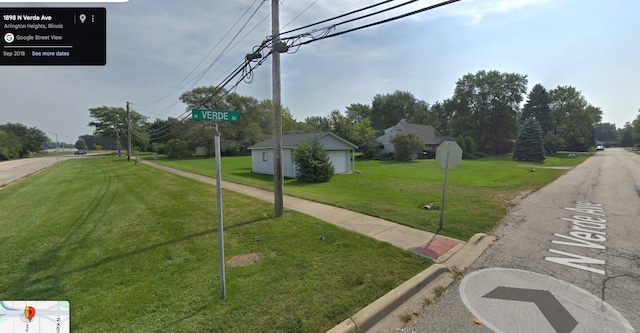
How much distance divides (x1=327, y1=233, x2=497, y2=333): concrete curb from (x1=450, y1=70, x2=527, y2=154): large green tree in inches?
2117

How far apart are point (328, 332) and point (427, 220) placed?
4915 millimetres

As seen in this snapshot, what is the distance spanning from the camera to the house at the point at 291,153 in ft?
60.1

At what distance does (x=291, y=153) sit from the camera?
692 inches

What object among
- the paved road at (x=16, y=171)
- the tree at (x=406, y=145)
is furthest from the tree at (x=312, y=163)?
the tree at (x=406, y=145)

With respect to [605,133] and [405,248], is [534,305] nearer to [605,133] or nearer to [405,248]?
[405,248]

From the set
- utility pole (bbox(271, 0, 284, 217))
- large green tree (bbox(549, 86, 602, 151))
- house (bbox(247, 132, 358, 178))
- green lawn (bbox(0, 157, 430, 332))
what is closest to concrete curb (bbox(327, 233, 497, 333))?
green lawn (bbox(0, 157, 430, 332))

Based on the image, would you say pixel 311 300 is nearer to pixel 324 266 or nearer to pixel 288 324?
pixel 288 324

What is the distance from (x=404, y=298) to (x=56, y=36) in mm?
6842

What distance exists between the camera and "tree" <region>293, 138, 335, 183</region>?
1585 centimetres

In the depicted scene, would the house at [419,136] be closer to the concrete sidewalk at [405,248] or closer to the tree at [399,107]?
the tree at [399,107]

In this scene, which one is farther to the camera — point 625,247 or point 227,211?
point 227,211

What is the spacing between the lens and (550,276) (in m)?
3.90

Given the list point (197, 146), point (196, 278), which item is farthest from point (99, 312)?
point (197, 146)

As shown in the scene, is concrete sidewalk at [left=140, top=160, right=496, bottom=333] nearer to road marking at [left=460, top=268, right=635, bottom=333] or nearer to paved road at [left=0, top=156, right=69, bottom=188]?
road marking at [left=460, top=268, right=635, bottom=333]
